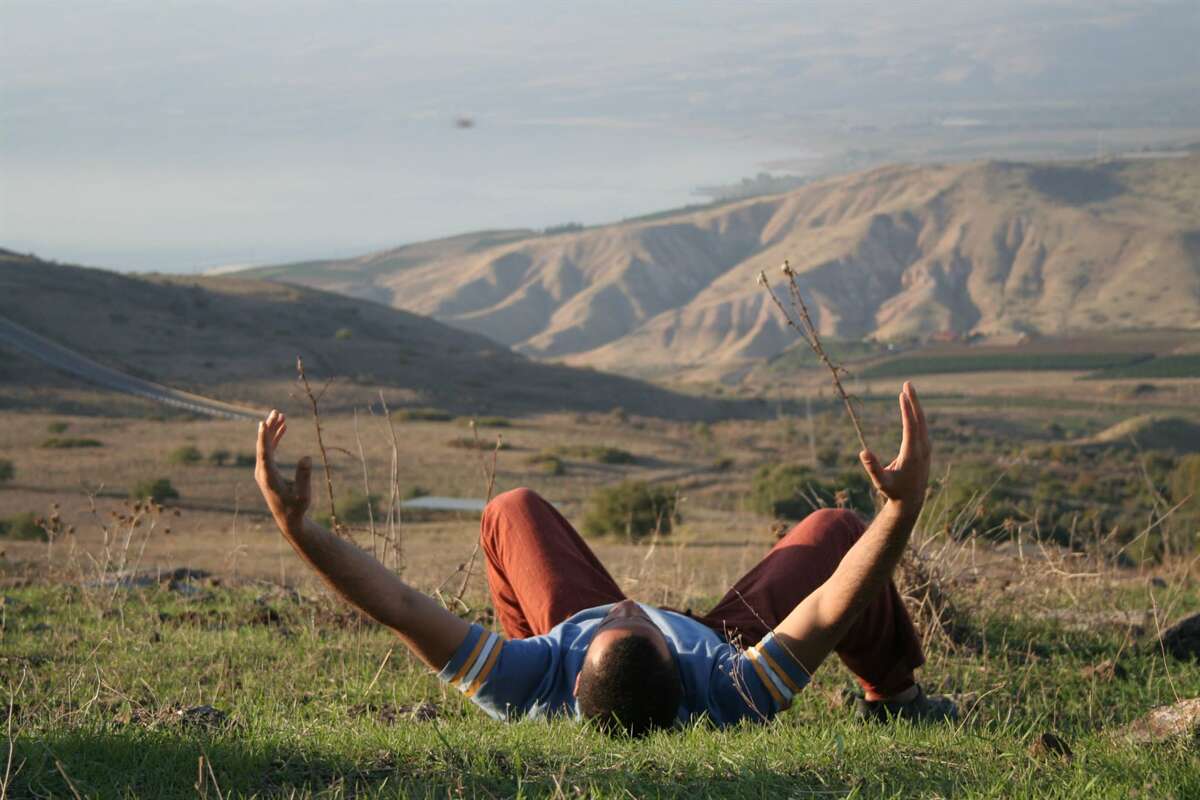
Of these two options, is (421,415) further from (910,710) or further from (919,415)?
(919,415)

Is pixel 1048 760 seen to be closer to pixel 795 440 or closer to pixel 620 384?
pixel 795 440

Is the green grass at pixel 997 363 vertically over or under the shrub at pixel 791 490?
under

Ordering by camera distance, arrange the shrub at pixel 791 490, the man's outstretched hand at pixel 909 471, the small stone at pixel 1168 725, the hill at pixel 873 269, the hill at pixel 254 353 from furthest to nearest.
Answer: the hill at pixel 873 269 → the hill at pixel 254 353 → the shrub at pixel 791 490 → the small stone at pixel 1168 725 → the man's outstretched hand at pixel 909 471

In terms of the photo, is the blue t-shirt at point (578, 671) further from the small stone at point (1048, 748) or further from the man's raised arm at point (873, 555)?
the small stone at point (1048, 748)

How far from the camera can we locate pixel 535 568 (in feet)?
13.3

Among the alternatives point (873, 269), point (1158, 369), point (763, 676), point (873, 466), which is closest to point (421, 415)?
point (1158, 369)

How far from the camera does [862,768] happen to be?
2914 mm

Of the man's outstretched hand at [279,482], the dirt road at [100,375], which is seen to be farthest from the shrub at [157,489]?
the man's outstretched hand at [279,482]

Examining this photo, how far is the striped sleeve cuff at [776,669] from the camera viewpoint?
343cm

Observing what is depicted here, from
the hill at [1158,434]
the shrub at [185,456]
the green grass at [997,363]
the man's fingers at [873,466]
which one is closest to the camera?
the man's fingers at [873,466]

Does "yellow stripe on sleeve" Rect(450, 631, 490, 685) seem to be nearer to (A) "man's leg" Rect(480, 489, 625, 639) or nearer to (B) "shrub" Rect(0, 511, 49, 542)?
(A) "man's leg" Rect(480, 489, 625, 639)

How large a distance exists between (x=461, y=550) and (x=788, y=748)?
15021 mm

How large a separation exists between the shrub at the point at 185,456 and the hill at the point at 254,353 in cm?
1878

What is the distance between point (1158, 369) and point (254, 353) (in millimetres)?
48115
